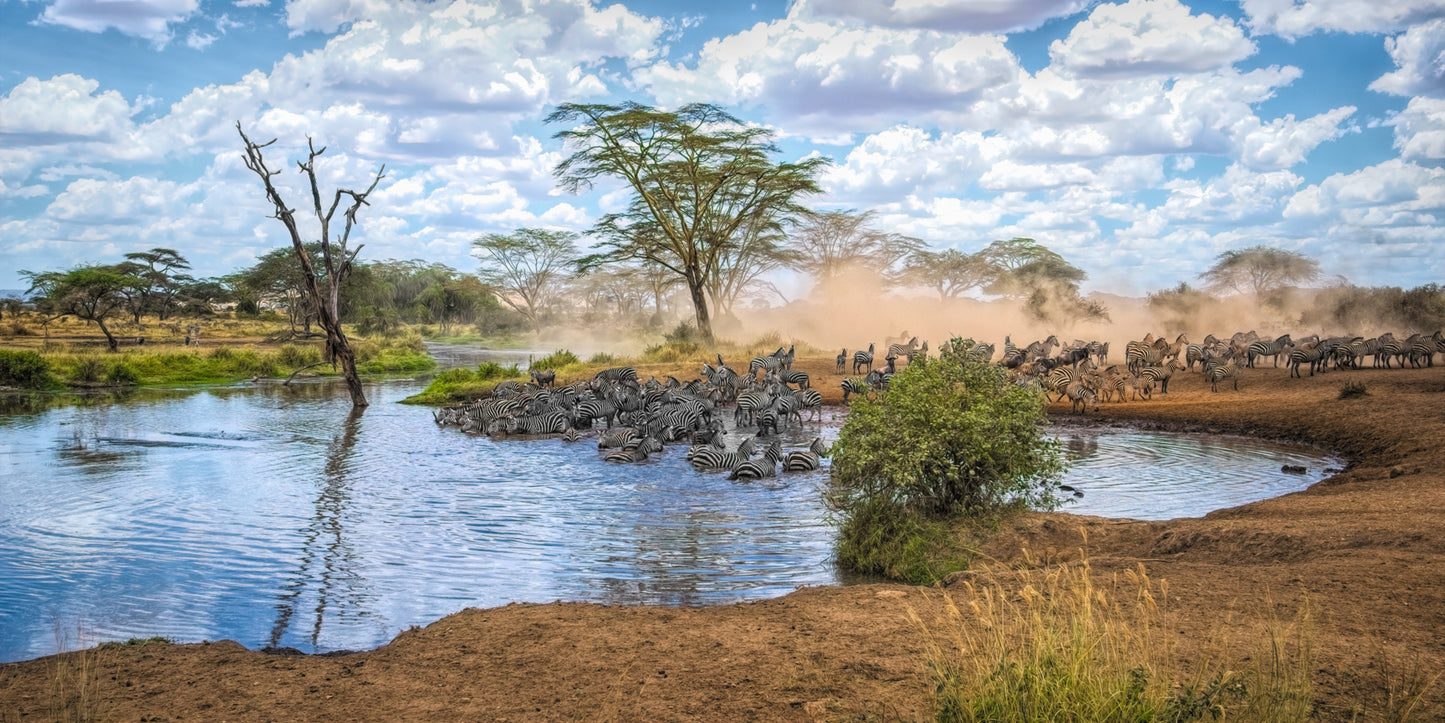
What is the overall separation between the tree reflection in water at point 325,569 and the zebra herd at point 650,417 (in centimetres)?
403

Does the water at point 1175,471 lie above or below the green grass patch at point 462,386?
below

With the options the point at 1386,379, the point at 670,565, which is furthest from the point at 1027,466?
the point at 1386,379

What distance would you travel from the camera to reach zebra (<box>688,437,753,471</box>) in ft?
40.9

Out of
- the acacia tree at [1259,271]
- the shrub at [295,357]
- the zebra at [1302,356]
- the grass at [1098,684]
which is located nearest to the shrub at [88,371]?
the shrub at [295,357]

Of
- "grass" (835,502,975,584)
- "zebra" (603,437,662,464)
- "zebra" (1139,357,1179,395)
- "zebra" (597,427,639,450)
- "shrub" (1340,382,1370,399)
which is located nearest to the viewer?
"grass" (835,502,975,584)

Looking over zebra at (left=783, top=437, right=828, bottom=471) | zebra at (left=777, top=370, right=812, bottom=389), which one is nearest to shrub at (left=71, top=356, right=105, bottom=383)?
zebra at (left=777, top=370, right=812, bottom=389)

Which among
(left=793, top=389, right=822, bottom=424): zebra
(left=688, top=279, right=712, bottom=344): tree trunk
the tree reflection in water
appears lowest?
the tree reflection in water

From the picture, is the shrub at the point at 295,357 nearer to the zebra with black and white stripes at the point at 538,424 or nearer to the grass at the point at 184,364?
the grass at the point at 184,364

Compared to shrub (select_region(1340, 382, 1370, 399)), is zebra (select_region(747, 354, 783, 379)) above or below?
above

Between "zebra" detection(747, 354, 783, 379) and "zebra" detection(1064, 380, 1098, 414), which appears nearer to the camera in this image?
"zebra" detection(1064, 380, 1098, 414)

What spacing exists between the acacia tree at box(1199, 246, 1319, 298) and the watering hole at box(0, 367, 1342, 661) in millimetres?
34879

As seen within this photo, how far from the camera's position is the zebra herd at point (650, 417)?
1293 cm

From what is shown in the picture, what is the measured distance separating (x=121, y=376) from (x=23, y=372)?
223cm

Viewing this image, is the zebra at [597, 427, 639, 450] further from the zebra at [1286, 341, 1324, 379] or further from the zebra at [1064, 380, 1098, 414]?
the zebra at [1286, 341, 1324, 379]
